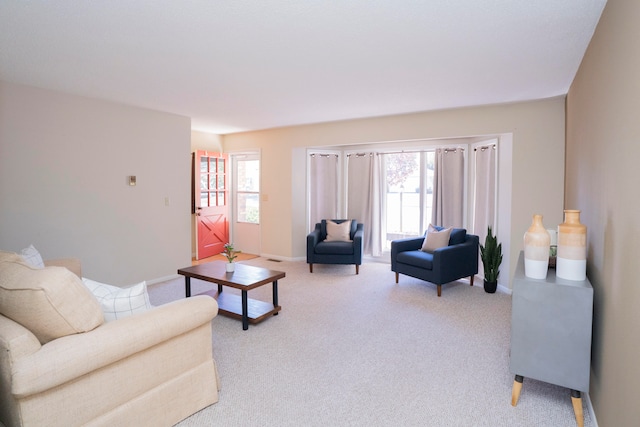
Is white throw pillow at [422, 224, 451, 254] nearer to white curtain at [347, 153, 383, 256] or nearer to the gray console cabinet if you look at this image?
white curtain at [347, 153, 383, 256]

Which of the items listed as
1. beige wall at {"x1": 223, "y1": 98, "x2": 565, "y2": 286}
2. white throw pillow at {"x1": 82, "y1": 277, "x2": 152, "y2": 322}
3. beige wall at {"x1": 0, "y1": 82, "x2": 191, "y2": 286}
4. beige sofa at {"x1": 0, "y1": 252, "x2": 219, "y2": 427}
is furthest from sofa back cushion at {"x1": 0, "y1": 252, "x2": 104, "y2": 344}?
beige wall at {"x1": 223, "y1": 98, "x2": 565, "y2": 286}

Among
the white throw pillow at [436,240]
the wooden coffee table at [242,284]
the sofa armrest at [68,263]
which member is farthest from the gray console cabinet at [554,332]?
the sofa armrest at [68,263]

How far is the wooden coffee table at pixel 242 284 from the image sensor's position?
3404 millimetres

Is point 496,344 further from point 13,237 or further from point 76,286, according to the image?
point 13,237

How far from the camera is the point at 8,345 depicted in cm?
150

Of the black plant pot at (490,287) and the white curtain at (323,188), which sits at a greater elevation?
the white curtain at (323,188)

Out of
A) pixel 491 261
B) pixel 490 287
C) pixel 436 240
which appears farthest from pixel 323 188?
pixel 490 287

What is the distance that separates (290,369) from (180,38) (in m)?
2.55

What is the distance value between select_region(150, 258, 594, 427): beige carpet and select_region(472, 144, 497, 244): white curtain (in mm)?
1074

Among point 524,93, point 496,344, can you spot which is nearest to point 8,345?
point 496,344

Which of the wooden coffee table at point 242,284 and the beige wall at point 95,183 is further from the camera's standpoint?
the beige wall at point 95,183

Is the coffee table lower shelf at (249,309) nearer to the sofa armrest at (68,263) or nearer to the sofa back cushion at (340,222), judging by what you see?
the sofa armrest at (68,263)

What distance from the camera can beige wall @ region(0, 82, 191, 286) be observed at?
3732 millimetres

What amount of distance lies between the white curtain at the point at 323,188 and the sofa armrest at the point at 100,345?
176 inches
